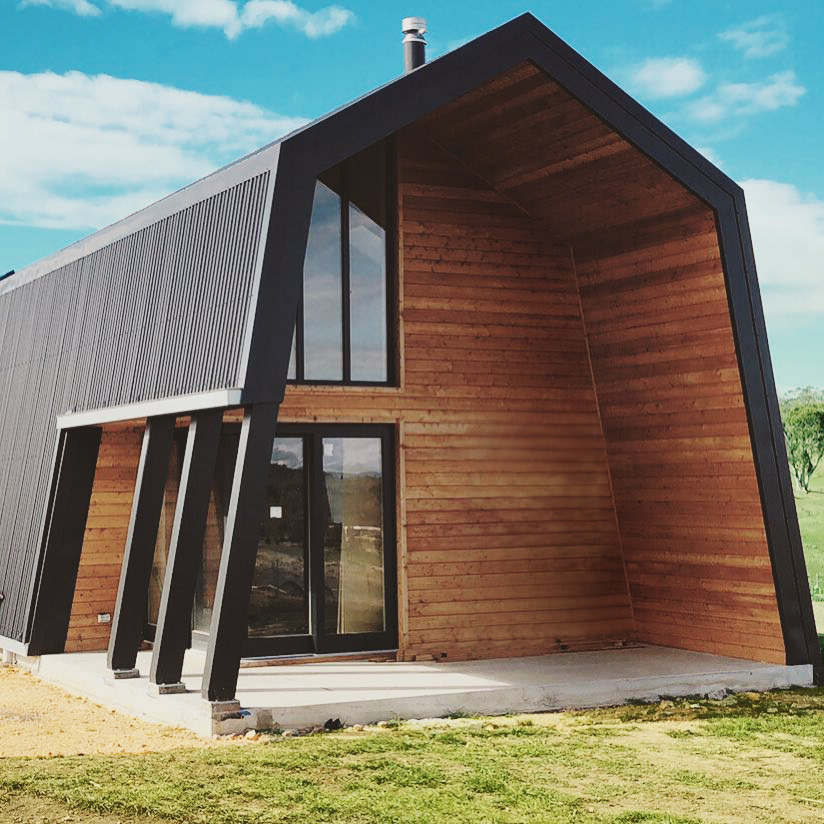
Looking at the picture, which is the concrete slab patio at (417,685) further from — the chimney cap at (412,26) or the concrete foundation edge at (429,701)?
the chimney cap at (412,26)

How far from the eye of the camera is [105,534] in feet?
36.3

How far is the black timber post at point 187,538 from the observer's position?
25.8 feet

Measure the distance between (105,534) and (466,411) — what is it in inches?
144

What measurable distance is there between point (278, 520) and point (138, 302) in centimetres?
218

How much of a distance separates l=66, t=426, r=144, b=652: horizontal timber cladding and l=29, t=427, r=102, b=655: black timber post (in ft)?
1.26

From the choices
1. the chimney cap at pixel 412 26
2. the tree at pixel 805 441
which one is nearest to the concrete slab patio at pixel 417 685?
the chimney cap at pixel 412 26

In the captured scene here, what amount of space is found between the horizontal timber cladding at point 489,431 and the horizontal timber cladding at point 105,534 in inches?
81.8

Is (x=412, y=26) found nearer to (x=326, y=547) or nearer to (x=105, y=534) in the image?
(x=326, y=547)

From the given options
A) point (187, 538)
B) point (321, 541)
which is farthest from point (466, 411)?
point (187, 538)

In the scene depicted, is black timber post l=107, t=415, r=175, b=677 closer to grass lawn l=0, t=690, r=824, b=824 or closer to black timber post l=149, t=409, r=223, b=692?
black timber post l=149, t=409, r=223, b=692

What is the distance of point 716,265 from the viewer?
364 inches

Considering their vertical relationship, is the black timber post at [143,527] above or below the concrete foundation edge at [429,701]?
above

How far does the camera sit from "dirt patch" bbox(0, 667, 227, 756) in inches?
280

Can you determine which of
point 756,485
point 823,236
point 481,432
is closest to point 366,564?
point 481,432
